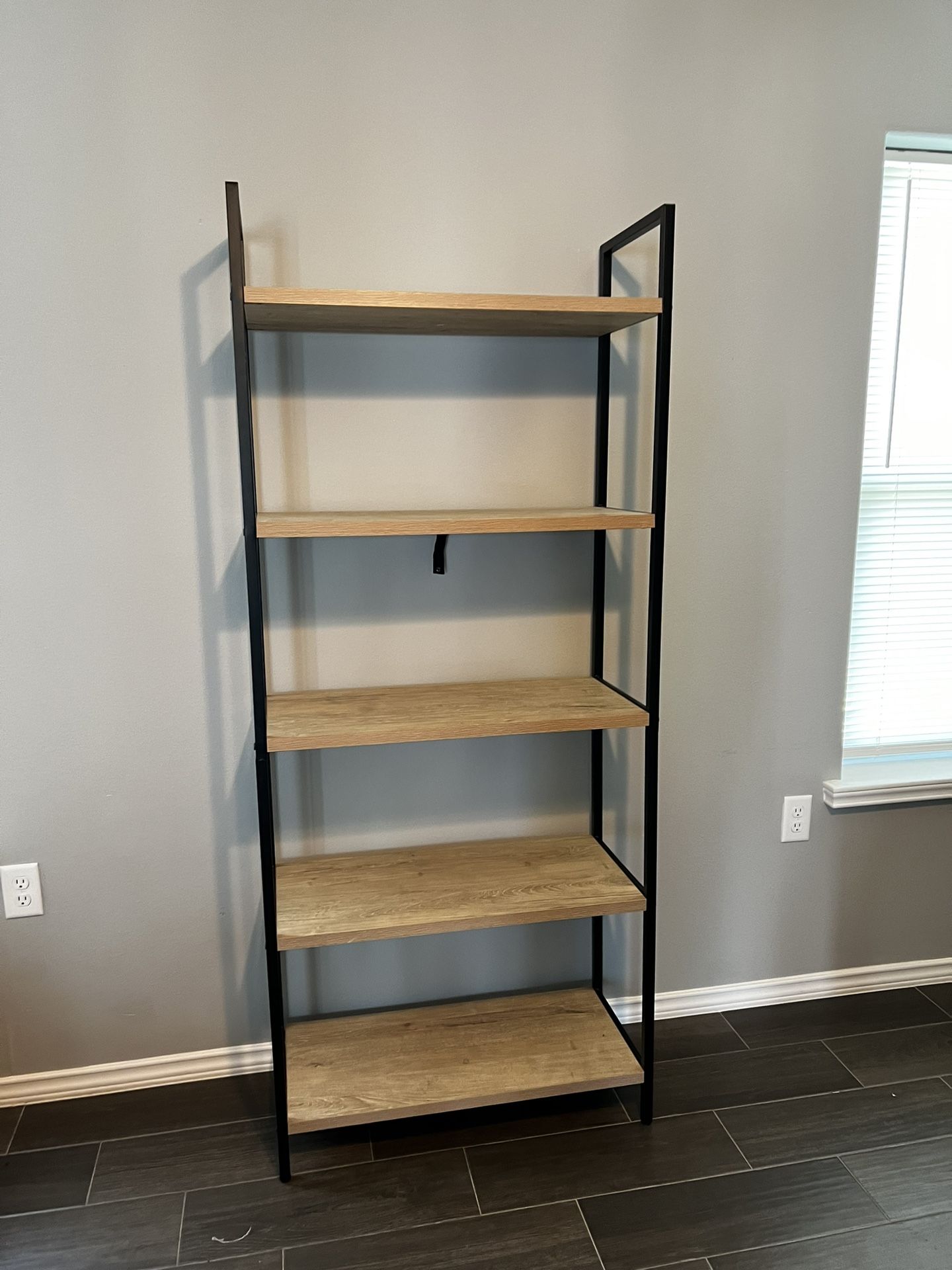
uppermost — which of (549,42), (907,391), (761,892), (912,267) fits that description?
(549,42)

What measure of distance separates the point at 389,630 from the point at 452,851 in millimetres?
499


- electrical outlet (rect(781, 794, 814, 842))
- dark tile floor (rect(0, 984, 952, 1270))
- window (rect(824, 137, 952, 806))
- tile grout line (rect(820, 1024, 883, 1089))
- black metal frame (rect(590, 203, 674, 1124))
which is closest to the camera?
dark tile floor (rect(0, 984, 952, 1270))

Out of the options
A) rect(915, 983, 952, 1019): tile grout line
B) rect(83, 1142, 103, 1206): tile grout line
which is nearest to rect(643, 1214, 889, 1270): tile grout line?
rect(915, 983, 952, 1019): tile grout line

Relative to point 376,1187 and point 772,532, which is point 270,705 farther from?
point 772,532

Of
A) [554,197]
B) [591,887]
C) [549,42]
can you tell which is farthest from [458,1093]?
[549,42]

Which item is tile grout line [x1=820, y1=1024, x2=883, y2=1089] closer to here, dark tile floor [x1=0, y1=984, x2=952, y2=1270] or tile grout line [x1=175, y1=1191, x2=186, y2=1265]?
dark tile floor [x1=0, y1=984, x2=952, y2=1270]

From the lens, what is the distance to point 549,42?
1.79 m

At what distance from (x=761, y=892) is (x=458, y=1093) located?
895 millimetres

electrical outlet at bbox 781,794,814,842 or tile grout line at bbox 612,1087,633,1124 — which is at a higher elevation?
electrical outlet at bbox 781,794,814,842

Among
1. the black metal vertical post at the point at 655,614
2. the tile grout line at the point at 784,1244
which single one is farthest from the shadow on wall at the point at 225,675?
the tile grout line at the point at 784,1244

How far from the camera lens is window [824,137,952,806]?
2107 mm

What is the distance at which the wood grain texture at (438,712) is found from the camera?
5.39 feet

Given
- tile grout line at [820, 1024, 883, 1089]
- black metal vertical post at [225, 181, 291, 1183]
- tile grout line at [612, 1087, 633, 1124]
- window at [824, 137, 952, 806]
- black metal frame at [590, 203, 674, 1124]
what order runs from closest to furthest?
black metal vertical post at [225, 181, 291, 1183]
black metal frame at [590, 203, 674, 1124]
tile grout line at [612, 1087, 633, 1124]
tile grout line at [820, 1024, 883, 1089]
window at [824, 137, 952, 806]

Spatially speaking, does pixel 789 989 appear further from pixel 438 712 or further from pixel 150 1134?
pixel 150 1134
